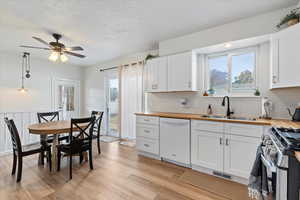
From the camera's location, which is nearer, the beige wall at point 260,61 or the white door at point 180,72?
the beige wall at point 260,61

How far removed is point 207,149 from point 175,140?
602mm

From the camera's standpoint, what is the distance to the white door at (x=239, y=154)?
2033 mm

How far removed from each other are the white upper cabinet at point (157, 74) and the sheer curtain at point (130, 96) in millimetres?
569

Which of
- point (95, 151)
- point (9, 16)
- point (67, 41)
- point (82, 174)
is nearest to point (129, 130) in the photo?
point (95, 151)

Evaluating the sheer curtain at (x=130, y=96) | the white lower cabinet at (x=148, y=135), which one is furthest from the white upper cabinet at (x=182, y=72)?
the sheer curtain at (x=130, y=96)

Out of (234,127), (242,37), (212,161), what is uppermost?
(242,37)

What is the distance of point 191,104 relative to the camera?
3.17 metres

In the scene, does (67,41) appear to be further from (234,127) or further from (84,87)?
(234,127)

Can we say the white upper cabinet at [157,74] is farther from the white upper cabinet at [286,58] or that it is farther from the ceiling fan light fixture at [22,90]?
the ceiling fan light fixture at [22,90]

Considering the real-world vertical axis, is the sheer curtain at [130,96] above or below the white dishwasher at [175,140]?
above

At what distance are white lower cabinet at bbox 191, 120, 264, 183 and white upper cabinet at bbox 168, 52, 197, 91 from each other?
82 centimetres

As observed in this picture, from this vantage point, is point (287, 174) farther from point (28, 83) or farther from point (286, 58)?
point (28, 83)

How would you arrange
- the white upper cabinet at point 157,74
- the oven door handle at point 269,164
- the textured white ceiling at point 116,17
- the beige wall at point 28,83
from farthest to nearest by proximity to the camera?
the beige wall at point 28,83
the white upper cabinet at point 157,74
the textured white ceiling at point 116,17
the oven door handle at point 269,164

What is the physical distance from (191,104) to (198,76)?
64 centimetres
